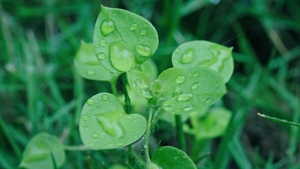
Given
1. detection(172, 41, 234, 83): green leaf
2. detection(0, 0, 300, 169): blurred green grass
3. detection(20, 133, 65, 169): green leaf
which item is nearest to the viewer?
detection(172, 41, 234, 83): green leaf

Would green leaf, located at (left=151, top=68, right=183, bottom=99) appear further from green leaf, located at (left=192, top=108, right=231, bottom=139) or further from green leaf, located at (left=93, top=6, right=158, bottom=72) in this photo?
green leaf, located at (left=192, top=108, right=231, bottom=139)

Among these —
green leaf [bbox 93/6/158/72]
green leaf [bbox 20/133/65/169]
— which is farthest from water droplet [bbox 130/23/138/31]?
green leaf [bbox 20/133/65/169]

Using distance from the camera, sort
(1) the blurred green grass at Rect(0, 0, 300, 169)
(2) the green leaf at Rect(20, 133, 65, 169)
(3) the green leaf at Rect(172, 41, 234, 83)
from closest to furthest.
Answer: (3) the green leaf at Rect(172, 41, 234, 83), (2) the green leaf at Rect(20, 133, 65, 169), (1) the blurred green grass at Rect(0, 0, 300, 169)

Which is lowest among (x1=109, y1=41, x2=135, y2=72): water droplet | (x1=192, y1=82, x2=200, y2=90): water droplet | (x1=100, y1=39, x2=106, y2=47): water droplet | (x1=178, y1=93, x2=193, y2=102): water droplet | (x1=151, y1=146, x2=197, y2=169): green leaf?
(x1=151, y1=146, x2=197, y2=169): green leaf

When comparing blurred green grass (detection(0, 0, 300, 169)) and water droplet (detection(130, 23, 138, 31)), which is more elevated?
water droplet (detection(130, 23, 138, 31))

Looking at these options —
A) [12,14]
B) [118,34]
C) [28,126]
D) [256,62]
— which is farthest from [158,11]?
[118,34]

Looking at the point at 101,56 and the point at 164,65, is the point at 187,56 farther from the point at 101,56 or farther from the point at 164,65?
the point at 164,65
